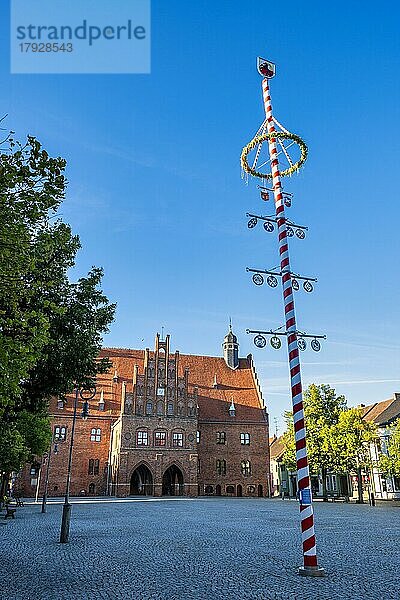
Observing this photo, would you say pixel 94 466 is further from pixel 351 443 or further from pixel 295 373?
pixel 295 373

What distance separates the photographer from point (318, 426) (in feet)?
170

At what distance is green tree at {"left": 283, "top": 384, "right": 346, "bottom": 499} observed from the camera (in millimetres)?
50625

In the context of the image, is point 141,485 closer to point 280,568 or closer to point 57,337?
point 57,337

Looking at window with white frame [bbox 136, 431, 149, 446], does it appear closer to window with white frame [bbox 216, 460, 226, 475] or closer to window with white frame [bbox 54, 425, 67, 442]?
window with white frame [bbox 54, 425, 67, 442]

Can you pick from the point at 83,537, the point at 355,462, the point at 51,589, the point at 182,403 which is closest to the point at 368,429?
the point at 355,462

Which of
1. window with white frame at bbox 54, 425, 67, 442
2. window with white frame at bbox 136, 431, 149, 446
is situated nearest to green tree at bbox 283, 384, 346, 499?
window with white frame at bbox 136, 431, 149, 446

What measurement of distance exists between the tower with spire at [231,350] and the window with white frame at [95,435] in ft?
69.5

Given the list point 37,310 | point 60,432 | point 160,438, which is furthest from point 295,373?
point 60,432

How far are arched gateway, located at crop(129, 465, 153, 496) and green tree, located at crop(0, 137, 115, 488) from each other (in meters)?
28.8

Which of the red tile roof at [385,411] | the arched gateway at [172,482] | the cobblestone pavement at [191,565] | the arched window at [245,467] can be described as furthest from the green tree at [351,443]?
the cobblestone pavement at [191,565]

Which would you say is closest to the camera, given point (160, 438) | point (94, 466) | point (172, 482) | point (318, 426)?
point (318, 426)

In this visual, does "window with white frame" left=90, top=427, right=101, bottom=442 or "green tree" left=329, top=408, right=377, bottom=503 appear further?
"window with white frame" left=90, top=427, right=101, bottom=442

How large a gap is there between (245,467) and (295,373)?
2256 inches

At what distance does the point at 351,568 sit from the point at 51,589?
6.20m
